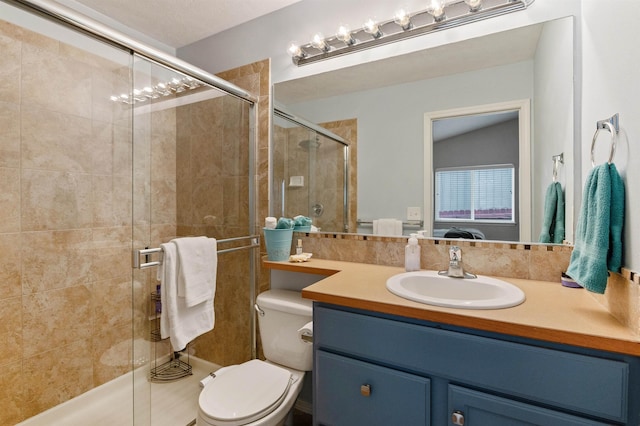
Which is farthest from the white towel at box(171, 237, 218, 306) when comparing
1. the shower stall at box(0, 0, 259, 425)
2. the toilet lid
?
the toilet lid

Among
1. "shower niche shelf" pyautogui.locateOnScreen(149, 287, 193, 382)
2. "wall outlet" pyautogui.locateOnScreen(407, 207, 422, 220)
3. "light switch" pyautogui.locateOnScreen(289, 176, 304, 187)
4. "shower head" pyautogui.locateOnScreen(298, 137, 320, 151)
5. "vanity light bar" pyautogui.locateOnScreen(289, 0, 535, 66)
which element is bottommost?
"shower niche shelf" pyautogui.locateOnScreen(149, 287, 193, 382)

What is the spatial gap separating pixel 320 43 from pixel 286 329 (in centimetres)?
157

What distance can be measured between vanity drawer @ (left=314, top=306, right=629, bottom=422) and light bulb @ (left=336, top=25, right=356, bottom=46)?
1400mm

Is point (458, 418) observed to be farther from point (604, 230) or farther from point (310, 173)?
point (310, 173)

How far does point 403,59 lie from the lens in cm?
155

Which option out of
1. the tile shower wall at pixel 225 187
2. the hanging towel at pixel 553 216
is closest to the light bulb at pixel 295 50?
the tile shower wall at pixel 225 187

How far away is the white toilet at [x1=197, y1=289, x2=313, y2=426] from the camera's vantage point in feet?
3.92

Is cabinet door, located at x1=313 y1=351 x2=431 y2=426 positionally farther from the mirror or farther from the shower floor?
the shower floor

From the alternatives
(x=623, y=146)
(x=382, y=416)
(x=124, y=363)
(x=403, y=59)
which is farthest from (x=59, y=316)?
(x=623, y=146)

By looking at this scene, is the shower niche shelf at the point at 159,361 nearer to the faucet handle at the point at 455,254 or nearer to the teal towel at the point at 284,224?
the teal towel at the point at 284,224

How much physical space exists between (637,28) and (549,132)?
566 mm

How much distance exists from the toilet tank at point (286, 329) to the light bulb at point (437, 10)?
1518mm

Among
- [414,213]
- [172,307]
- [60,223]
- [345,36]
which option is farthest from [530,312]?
[60,223]

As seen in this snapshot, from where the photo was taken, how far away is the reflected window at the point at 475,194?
135 cm
